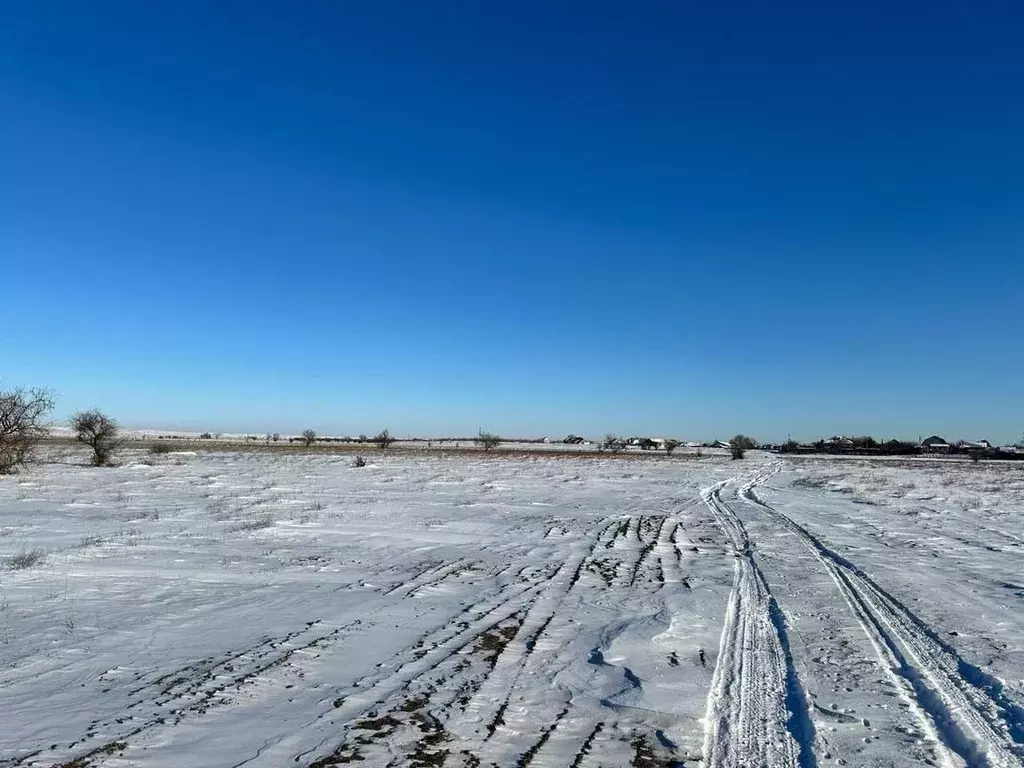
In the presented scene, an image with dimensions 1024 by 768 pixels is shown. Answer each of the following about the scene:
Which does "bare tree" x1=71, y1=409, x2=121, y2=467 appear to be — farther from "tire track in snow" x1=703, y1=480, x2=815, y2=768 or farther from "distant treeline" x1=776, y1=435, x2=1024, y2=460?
"distant treeline" x1=776, y1=435, x2=1024, y2=460

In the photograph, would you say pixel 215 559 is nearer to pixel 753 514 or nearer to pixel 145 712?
pixel 145 712

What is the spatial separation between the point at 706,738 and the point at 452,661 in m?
2.47

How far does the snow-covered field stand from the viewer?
4430 millimetres

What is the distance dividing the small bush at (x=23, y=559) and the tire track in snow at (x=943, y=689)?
1141cm

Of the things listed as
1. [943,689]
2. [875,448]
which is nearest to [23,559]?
[943,689]

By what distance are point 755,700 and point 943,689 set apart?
1682 mm

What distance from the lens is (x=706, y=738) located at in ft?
14.9

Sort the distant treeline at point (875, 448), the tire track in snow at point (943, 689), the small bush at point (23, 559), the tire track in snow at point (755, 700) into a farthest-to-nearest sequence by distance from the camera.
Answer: the distant treeline at point (875, 448), the small bush at point (23, 559), the tire track in snow at point (943, 689), the tire track in snow at point (755, 700)

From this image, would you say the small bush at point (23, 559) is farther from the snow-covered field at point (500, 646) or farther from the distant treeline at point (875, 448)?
the distant treeline at point (875, 448)

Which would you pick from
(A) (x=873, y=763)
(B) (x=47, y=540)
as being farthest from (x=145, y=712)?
(B) (x=47, y=540)

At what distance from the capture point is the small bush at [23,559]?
9727mm

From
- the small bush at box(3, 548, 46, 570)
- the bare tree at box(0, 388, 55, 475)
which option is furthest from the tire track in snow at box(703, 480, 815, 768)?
the bare tree at box(0, 388, 55, 475)

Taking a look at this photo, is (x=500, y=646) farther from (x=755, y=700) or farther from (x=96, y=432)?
(x=96, y=432)

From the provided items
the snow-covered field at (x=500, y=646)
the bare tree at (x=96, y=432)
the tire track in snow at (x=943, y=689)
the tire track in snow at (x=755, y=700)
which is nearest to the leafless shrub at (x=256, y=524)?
the snow-covered field at (x=500, y=646)
